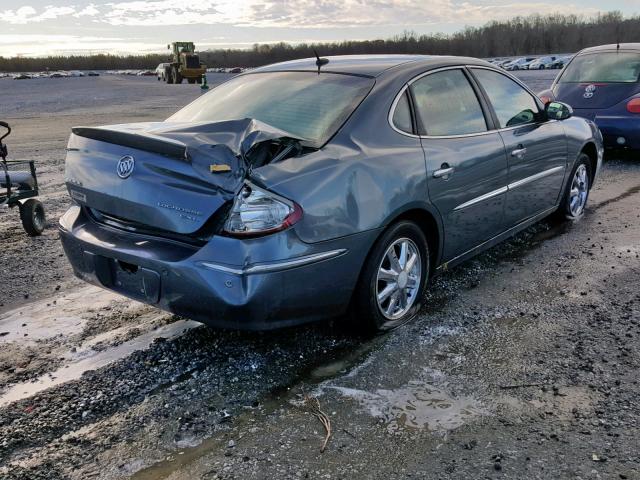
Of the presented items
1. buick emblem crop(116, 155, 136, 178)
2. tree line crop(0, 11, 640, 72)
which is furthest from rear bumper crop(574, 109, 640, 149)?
tree line crop(0, 11, 640, 72)

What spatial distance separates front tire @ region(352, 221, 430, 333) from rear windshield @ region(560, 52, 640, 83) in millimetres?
7191

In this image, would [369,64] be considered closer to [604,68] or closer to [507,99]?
[507,99]

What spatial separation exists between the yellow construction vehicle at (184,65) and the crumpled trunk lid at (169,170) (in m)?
45.8

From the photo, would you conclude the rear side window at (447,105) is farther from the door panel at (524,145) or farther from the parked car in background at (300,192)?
the door panel at (524,145)

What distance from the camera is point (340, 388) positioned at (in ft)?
10.4

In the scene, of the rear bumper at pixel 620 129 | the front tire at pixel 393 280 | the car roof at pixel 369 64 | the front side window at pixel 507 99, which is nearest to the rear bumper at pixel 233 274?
the front tire at pixel 393 280

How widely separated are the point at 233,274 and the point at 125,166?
2.81ft

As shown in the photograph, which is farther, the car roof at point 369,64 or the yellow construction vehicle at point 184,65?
the yellow construction vehicle at point 184,65

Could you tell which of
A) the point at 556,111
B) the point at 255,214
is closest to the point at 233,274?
the point at 255,214

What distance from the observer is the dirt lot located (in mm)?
2625

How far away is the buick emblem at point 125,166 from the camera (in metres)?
3.19

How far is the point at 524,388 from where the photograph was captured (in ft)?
10.4

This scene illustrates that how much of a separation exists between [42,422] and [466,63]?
12.0ft

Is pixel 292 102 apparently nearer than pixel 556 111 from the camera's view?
Yes
